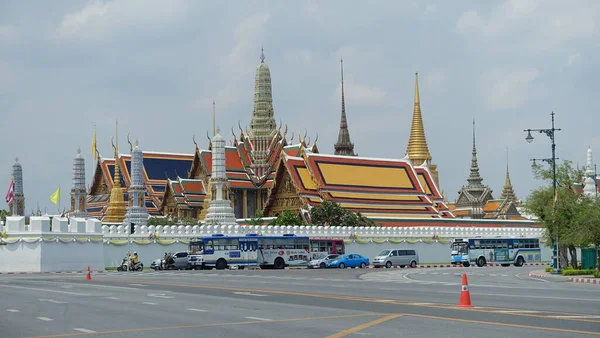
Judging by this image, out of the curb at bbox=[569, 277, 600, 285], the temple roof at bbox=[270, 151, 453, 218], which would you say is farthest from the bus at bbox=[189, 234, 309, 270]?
the curb at bbox=[569, 277, 600, 285]

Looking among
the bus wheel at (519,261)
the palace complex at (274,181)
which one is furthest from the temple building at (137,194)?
the bus wheel at (519,261)

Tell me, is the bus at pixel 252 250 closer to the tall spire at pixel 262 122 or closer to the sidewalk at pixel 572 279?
the sidewalk at pixel 572 279

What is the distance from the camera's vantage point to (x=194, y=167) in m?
89.8

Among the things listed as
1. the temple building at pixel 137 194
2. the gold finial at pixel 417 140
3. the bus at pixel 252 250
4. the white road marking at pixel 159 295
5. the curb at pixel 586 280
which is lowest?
the curb at pixel 586 280

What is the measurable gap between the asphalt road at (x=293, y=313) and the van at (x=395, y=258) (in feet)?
94.5

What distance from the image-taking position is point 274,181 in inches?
3125

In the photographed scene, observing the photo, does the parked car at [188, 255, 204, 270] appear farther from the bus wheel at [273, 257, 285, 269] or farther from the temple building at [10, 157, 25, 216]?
the temple building at [10, 157, 25, 216]

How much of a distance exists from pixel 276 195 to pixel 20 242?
112ft

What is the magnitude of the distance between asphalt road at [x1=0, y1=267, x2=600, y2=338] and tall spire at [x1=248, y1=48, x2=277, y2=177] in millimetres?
63635

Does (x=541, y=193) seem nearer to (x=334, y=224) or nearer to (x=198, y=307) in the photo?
(x=334, y=224)

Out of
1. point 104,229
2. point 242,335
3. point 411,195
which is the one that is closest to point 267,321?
point 242,335

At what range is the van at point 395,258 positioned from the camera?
55344 mm

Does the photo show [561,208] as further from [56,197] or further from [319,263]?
[56,197]

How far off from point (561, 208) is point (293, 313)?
28.6 m
